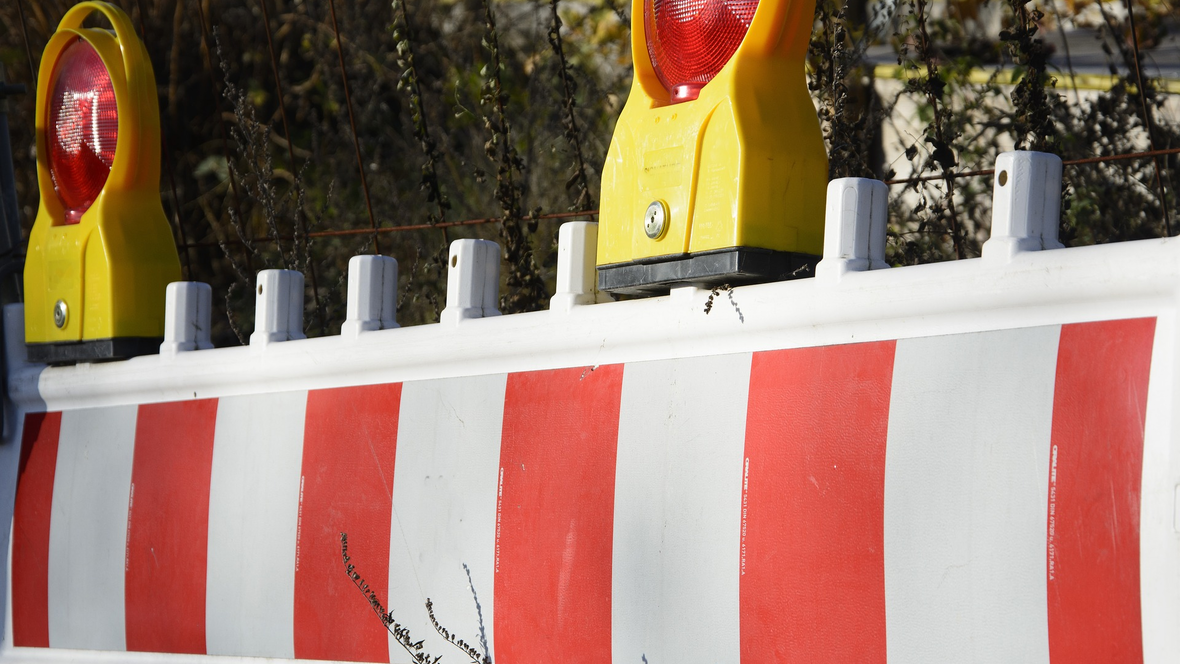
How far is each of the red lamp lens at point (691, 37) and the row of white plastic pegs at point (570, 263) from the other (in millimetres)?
282

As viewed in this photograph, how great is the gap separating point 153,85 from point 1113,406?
214 centimetres

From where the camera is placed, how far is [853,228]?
1.75m

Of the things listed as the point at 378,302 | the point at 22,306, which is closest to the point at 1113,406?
the point at 378,302

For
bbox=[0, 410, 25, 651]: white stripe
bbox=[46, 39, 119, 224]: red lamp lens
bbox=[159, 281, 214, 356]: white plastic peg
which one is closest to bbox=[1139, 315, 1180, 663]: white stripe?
bbox=[159, 281, 214, 356]: white plastic peg

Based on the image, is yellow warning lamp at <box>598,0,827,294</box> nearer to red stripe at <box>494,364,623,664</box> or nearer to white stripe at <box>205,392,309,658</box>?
red stripe at <box>494,364,623,664</box>

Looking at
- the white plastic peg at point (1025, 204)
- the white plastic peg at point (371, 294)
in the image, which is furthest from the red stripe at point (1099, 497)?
the white plastic peg at point (371, 294)

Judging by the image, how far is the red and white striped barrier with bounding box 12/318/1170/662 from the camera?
1.43 m

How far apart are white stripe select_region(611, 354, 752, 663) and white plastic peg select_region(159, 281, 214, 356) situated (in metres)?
1.16

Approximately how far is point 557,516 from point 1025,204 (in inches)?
32.2

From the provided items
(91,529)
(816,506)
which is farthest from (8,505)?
(816,506)

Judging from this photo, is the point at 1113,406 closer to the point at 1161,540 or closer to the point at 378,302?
the point at 1161,540

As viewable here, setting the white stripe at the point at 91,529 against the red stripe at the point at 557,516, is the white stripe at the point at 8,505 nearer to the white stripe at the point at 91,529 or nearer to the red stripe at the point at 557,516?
the white stripe at the point at 91,529

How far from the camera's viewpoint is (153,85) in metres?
2.76

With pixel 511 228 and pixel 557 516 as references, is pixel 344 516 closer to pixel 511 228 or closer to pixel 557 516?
pixel 557 516
